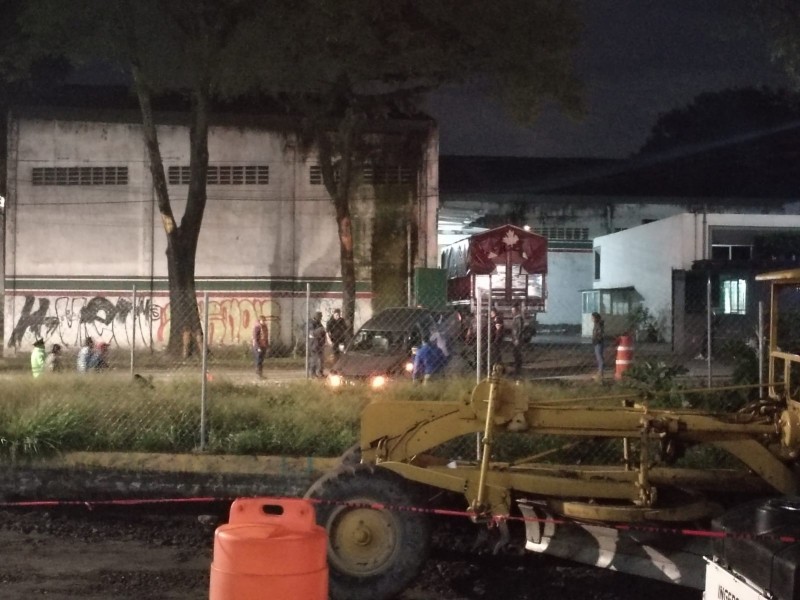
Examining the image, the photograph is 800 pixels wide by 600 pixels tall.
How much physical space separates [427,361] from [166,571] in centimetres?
600

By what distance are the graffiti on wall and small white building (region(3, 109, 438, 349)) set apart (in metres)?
0.04

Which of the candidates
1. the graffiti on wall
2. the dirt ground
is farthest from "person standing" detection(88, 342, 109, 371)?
the graffiti on wall

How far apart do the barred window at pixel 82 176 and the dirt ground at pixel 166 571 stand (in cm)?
2121

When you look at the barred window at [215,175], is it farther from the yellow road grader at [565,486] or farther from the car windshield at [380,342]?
the yellow road grader at [565,486]

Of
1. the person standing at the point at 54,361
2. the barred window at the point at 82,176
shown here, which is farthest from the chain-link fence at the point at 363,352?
the barred window at the point at 82,176

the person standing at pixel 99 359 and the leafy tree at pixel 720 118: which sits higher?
the leafy tree at pixel 720 118

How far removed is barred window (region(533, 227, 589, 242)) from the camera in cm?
4362

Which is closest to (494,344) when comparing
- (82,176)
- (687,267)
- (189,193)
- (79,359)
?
(79,359)

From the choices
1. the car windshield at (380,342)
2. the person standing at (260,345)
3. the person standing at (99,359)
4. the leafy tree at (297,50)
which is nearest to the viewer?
the person standing at (99,359)

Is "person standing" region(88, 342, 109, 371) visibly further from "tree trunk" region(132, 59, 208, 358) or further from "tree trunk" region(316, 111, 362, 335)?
"tree trunk" region(316, 111, 362, 335)

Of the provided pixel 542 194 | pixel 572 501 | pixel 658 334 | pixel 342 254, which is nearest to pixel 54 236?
pixel 342 254

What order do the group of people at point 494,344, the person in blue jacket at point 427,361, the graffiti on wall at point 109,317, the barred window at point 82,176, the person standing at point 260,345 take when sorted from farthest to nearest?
the barred window at point 82,176 < the graffiti on wall at point 109,317 < the person standing at point 260,345 < the group of people at point 494,344 < the person in blue jacket at point 427,361

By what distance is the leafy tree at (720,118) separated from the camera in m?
52.1

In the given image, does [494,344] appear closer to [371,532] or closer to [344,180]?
[371,532]
